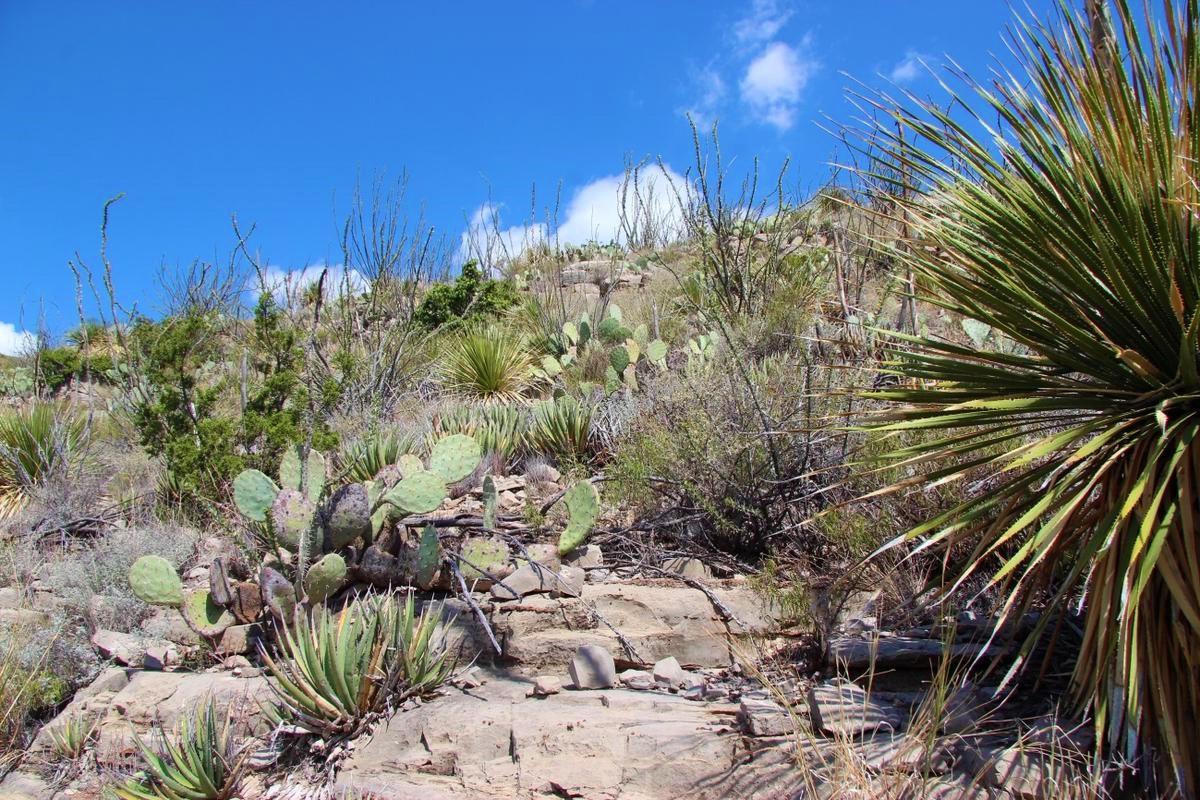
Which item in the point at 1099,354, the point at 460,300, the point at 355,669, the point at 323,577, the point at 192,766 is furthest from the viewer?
the point at 460,300

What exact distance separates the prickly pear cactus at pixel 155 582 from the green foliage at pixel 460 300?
311 inches

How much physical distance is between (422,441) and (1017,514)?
5.48 meters

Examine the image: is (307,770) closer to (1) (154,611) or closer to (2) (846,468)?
(1) (154,611)

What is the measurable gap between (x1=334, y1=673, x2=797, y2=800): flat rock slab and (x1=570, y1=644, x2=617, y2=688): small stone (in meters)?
0.11

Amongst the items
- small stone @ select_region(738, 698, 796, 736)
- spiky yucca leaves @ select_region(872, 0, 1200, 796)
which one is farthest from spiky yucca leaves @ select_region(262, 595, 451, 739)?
spiky yucca leaves @ select_region(872, 0, 1200, 796)

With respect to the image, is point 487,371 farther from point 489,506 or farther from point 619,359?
point 489,506

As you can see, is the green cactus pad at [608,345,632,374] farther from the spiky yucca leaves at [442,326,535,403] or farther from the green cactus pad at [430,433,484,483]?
the green cactus pad at [430,433,484,483]

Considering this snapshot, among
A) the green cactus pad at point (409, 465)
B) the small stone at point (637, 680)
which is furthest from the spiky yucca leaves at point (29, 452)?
the small stone at point (637, 680)

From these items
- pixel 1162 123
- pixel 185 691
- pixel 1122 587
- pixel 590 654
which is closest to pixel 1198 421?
pixel 1122 587

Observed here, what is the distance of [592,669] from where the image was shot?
4.02m

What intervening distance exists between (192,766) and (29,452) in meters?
6.30

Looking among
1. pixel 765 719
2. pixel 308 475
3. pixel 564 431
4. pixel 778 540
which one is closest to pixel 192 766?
pixel 308 475

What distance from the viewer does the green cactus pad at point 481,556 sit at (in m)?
4.73

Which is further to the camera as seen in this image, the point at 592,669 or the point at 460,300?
the point at 460,300
